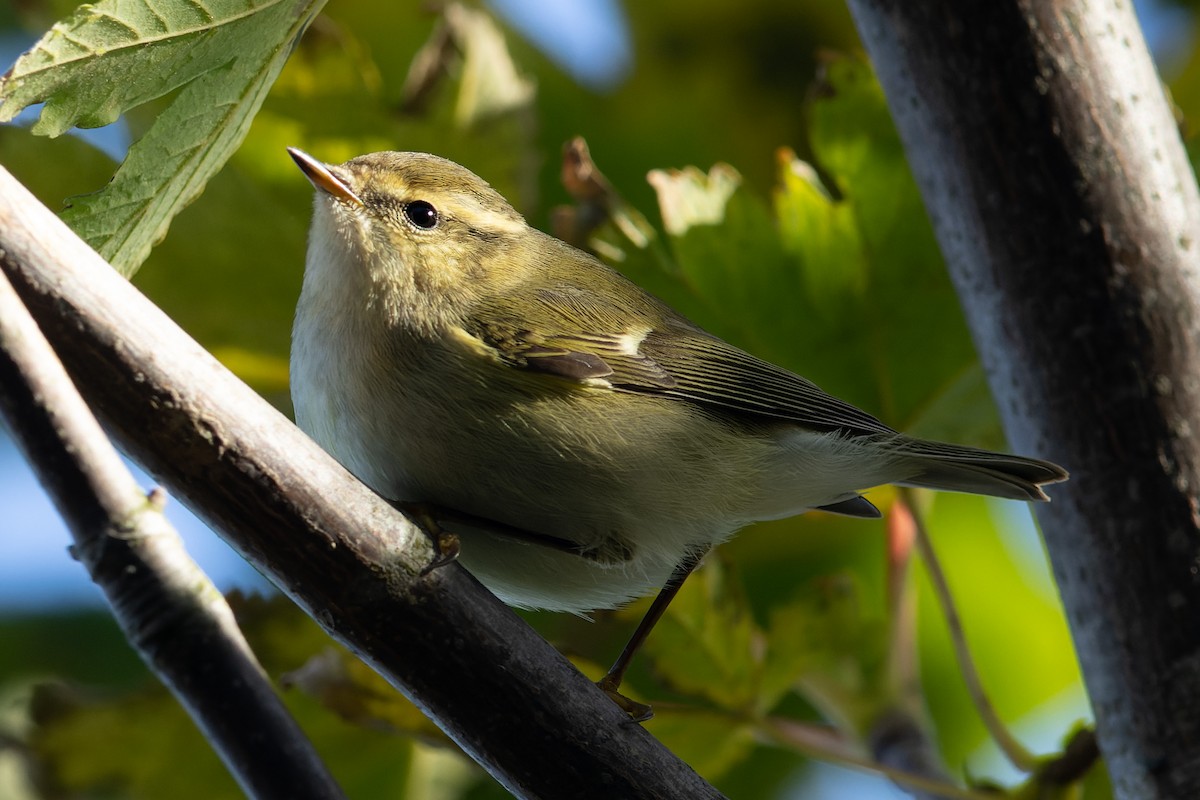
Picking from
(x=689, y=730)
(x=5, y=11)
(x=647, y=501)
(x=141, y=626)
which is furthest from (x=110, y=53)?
(x=5, y=11)

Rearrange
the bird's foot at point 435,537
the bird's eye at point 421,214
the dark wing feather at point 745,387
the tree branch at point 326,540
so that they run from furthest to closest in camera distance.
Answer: the bird's eye at point 421,214
the dark wing feather at point 745,387
the bird's foot at point 435,537
the tree branch at point 326,540

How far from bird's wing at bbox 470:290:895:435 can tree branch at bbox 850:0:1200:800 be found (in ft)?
1.53

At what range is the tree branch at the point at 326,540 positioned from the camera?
1298 mm

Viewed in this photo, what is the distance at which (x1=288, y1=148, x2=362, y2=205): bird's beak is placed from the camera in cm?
229

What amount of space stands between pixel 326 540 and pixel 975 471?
1429 millimetres

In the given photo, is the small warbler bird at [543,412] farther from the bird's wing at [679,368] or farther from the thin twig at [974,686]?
the thin twig at [974,686]

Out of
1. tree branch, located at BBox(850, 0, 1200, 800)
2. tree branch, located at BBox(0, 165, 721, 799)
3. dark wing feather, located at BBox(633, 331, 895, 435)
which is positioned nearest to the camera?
tree branch, located at BBox(0, 165, 721, 799)

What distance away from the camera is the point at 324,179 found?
2354 mm

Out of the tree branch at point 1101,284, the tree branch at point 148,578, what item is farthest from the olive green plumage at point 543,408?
the tree branch at point 148,578

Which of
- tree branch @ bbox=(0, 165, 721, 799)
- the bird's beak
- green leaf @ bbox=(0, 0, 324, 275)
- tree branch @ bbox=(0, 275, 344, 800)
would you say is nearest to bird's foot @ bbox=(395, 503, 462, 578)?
tree branch @ bbox=(0, 165, 721, 799)

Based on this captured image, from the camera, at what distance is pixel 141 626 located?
1180 mm

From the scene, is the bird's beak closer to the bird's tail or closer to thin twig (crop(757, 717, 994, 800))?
the bird's tail

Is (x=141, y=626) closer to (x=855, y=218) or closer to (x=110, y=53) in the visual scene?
(x=110, y=53)

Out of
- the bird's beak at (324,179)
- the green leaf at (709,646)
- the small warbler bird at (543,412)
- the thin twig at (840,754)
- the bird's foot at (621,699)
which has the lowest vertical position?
the thin twig at (840,754)
